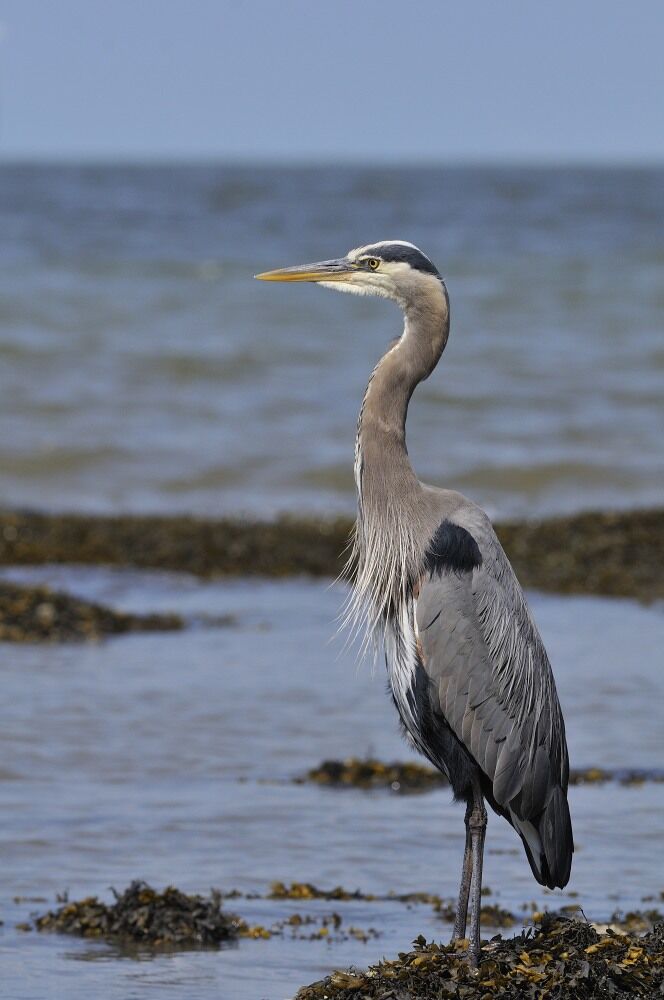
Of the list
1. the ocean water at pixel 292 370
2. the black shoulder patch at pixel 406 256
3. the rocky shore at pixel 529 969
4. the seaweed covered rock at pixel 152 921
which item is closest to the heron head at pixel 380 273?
the black shoulder patch at pixel 406 256

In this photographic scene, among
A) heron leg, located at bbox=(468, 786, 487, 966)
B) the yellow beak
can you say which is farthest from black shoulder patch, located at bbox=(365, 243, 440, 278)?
heron leg, located at bbox=(468, 786, 487, 966)

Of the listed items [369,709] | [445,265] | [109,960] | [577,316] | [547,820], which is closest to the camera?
[547,820]

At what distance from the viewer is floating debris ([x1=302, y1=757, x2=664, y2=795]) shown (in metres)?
6.93

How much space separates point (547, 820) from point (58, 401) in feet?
46.6

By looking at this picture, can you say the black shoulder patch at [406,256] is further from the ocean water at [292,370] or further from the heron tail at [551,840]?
the ocean water at [292,370]

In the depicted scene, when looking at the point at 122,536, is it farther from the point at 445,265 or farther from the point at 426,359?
the point at 445,265

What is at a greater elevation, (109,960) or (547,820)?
(547,820)

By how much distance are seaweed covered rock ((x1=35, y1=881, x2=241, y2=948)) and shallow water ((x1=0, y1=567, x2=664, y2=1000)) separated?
0.07 meters

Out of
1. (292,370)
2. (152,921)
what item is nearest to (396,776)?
(152,921)

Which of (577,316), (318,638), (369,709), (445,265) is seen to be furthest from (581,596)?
(445,265)

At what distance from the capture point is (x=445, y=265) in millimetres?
30641

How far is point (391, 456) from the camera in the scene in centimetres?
488

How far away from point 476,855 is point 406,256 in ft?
5.81

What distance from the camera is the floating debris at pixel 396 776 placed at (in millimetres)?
6930
